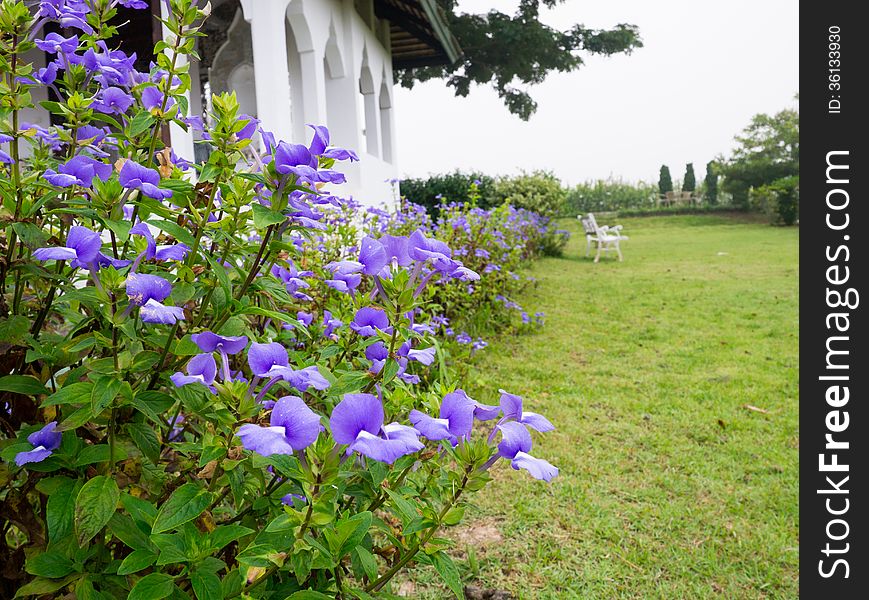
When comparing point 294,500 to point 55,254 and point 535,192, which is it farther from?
point 535,192

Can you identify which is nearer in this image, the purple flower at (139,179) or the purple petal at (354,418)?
the purple petal at (354,418)

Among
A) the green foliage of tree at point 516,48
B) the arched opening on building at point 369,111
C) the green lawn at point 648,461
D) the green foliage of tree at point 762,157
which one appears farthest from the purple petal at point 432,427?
the green foliage of tree at point 762,157

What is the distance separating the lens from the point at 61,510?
3.36 feet

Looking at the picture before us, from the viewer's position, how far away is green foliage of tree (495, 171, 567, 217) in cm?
1403

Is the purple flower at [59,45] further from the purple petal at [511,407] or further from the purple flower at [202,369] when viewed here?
the purple petal at [511,407]

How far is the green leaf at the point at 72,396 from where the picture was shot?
0.97 meters

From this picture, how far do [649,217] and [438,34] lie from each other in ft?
69.4

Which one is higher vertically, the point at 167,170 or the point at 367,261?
the point at 167,170

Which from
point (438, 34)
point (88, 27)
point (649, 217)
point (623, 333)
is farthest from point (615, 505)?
point (649, 217)

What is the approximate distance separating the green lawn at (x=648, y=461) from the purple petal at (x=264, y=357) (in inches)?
60.6

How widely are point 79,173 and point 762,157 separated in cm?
3264

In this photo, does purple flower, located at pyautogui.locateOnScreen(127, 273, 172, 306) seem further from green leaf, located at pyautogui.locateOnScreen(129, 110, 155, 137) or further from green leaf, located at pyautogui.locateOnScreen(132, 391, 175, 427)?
green leaf, located at pyautogui.locateOnScreen(129, 110, 155, 137)
